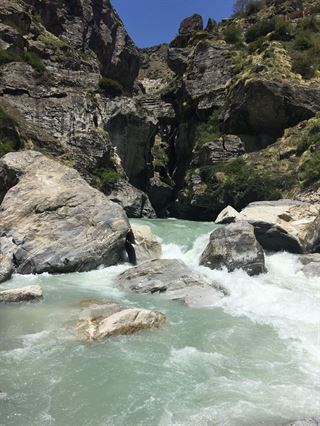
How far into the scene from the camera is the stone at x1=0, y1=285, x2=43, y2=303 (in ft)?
41.7

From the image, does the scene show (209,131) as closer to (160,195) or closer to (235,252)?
(160,195)

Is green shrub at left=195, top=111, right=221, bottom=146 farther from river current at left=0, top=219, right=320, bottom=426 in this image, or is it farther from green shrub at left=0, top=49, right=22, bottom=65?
river current at left=0, top=219, right=320, bottom=426

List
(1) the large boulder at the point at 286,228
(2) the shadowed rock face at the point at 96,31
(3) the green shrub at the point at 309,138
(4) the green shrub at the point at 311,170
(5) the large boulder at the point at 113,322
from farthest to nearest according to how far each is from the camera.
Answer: (2) the shadowed rock face at the point at 96,31, (3) the green shrub at the point at 309,138, (4) the green shrub at the point at 311,170, (1) the large boulder at the point at 286,228, (5) the large boulder at the point at 113,322

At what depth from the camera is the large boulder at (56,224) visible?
17.9 m

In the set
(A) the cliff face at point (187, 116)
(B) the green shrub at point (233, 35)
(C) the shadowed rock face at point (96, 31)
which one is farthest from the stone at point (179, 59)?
(C) the shadowed rock face at point (96, 31)

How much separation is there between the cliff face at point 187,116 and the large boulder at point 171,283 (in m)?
18.0

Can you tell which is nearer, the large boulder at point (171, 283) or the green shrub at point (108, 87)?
the large boulder at point (171, 283)

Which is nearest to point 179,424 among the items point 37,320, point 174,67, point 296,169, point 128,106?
point 37,320

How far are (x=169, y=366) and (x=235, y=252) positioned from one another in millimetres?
9066

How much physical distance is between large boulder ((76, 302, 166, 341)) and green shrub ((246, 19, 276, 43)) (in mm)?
50782

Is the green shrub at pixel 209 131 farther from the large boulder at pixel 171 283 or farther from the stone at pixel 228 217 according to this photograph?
the large boulder at pixel 171 283

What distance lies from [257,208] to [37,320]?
14.6 meters

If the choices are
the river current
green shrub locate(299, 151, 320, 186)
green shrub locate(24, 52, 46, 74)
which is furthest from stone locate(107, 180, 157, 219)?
the river current

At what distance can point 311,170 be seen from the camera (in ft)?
113
